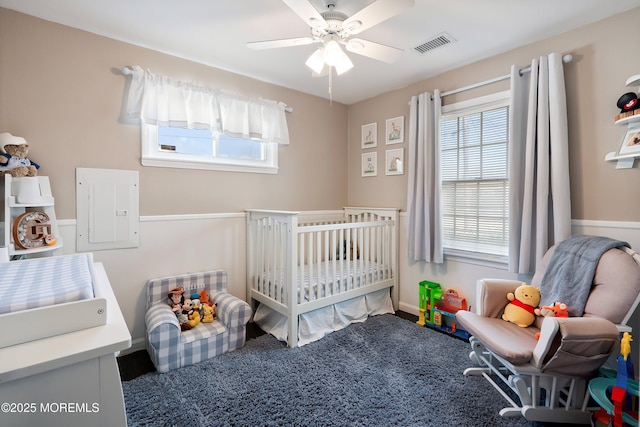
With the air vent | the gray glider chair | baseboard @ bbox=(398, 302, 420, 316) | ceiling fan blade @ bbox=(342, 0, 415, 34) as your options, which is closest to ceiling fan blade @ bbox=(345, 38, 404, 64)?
ceiling fan blade @ bbox=(342, 0, 415, 34)

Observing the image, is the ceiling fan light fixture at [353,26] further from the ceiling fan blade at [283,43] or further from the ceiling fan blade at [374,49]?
the ceiling fan blade at [283,43]

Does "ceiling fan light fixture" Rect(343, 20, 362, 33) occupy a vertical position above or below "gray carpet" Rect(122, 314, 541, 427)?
above

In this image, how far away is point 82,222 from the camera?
2.09 metres

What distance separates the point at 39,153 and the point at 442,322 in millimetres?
3354

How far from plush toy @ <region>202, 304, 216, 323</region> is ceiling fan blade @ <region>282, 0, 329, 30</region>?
210 cm

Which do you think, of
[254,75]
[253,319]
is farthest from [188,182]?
[253,319]

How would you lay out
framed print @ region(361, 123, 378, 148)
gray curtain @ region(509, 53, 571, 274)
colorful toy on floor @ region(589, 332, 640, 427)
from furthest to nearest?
1. framed print @ region(361, 123, 378, 148)
2. gray curtain @ region(509, 53, 571, 274)
3. colorful toy on floor @ region(589, 332, 640, 427)

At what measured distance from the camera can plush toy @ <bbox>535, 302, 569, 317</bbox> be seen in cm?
167

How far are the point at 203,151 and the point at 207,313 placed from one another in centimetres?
138

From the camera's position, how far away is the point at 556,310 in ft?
5.55

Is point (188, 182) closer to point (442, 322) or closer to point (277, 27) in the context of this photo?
point (277, 27)

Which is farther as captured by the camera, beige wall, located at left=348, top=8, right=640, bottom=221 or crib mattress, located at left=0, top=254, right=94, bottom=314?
beige wall, located at left=348, top=8, right=640, bottom=221

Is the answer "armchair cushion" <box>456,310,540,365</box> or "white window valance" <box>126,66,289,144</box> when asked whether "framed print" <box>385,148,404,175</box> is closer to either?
"white window valance" <box>126,66,289,144</box>

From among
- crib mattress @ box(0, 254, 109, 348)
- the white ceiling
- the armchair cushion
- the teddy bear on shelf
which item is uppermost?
the white ceiling
